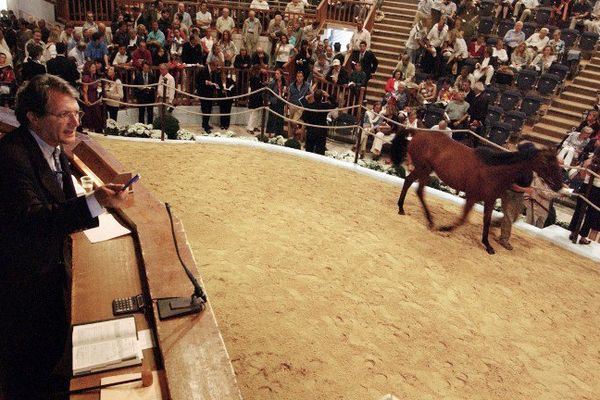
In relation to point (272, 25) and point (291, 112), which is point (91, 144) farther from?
point (272, 25)

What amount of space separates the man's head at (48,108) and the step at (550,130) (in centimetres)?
1115

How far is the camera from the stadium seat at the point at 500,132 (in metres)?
10.5

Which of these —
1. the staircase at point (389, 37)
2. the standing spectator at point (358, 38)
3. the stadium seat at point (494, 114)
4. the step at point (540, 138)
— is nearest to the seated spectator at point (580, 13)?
the step at point (540, 138)

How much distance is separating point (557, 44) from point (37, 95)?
12.9 metres

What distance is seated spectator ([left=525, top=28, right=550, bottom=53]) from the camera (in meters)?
12.3

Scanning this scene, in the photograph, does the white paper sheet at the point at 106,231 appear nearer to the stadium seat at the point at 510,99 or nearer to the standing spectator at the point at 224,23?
the stadium seat at the point at 510,99

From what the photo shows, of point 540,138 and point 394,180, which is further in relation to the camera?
point 540,138

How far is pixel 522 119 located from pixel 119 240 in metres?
9.72

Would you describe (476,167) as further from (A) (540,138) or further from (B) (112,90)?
(B) (112,90)

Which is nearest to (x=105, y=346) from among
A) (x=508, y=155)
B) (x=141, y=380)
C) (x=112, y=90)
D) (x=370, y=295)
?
(x=141, y=380)

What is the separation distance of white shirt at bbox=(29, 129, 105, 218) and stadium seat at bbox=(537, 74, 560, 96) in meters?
11.8

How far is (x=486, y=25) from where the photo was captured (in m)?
14.0

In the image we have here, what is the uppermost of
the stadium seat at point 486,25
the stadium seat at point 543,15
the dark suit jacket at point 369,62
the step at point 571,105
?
the stadium seat at point 543,15

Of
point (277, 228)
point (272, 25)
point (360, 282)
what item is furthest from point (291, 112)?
point (360, 282)
